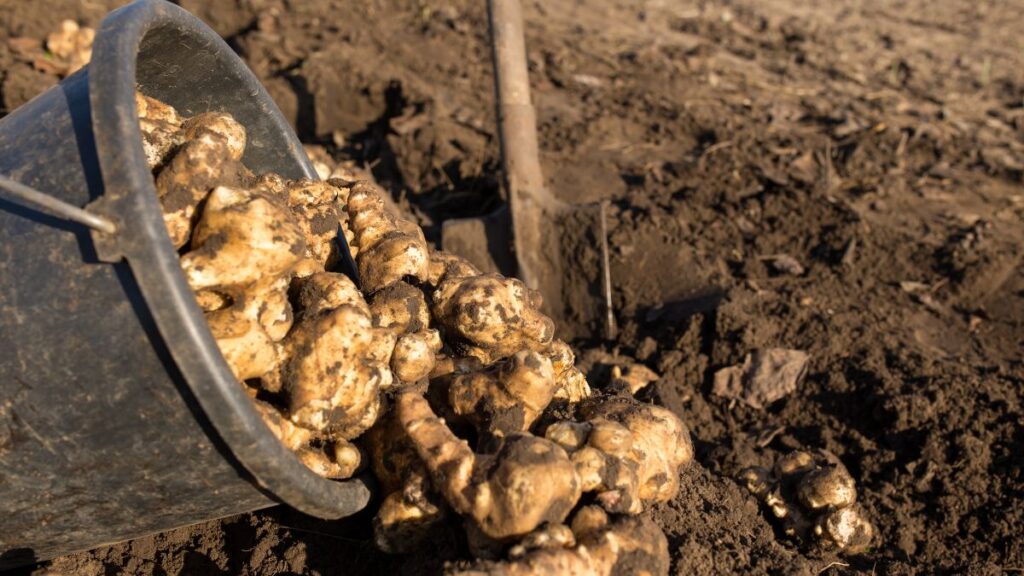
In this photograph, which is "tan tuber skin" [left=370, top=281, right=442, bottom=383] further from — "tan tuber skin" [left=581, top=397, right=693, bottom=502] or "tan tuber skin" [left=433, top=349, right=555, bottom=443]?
"tan tuber skin" [left=581, top=397, right=693, bottom=502]

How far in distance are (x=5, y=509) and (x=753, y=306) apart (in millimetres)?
2796

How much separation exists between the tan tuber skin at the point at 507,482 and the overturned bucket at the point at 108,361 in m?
0.24

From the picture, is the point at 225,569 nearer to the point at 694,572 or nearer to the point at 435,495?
the point at 435,495

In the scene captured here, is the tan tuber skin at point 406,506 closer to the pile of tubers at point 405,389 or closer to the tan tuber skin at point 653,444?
the pile of tubers at point 405,389

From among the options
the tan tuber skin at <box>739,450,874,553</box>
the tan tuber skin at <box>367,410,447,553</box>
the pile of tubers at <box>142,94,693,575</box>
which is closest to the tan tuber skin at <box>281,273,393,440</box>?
the pile of tubers at <box>142,94,693,575</box>

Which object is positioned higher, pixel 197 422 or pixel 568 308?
pixel 197 422

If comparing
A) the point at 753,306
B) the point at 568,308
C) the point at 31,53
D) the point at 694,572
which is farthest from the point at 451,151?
the point at 694,572

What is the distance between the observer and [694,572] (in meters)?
1.92

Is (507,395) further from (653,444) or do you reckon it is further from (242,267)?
(242,267)

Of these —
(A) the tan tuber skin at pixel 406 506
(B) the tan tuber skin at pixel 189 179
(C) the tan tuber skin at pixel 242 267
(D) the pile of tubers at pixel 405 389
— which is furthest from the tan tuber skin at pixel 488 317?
(B) the tan tuber skin at pixel 189 179

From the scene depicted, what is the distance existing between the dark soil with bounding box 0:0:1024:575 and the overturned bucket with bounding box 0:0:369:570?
0.36 metres

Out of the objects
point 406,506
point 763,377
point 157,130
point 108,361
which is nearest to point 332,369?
point 406,506

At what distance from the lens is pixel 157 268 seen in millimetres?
1434

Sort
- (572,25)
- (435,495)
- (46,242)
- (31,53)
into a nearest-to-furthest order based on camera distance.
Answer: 1. (46,242)
2. (435,495)
3. (31,53)
4. (572,25)
